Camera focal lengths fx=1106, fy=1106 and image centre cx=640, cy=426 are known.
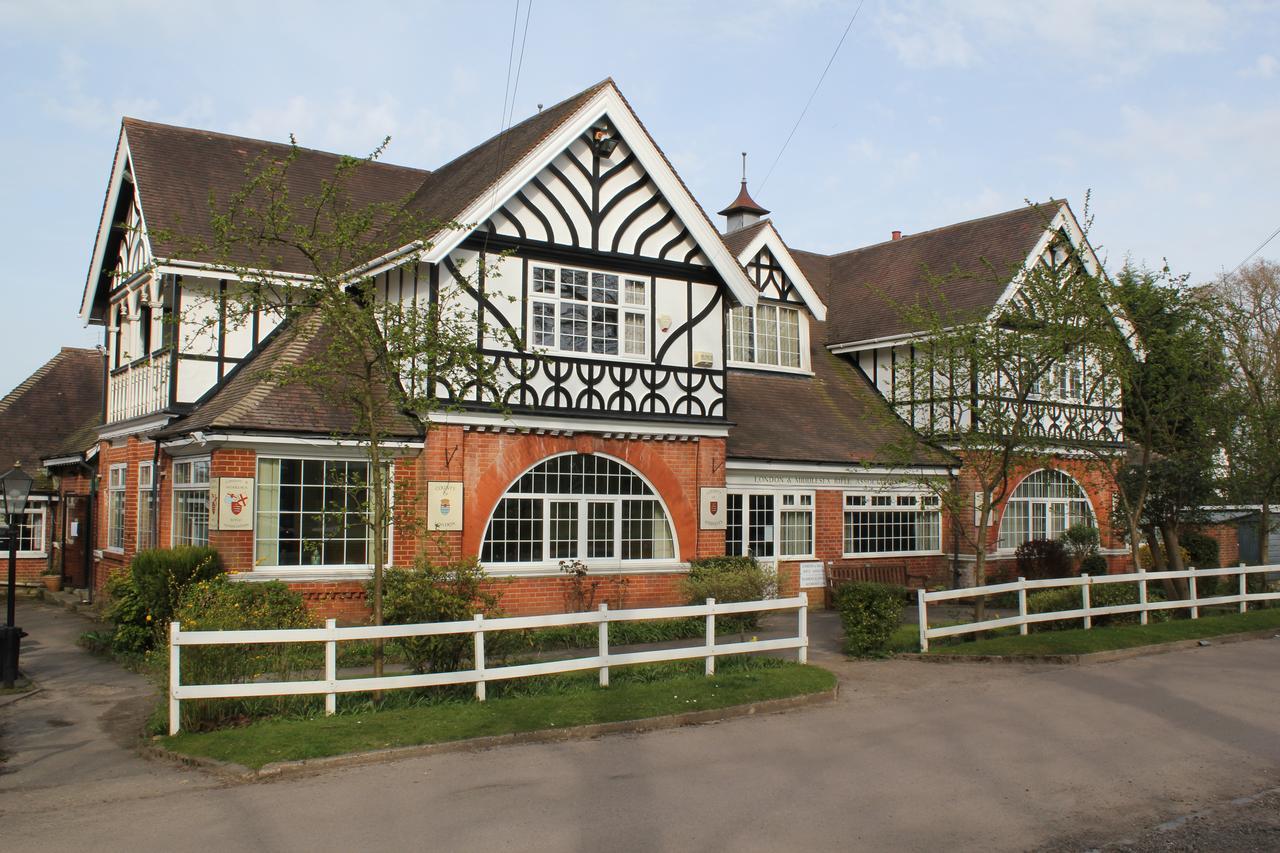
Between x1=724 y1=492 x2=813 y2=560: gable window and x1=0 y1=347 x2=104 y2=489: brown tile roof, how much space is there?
15.6m

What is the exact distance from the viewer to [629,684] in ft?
40.9

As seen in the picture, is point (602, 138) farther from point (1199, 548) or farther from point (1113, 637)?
point (1199, 548)

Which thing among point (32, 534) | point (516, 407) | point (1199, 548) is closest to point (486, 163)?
point (516, 407)

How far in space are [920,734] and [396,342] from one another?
21.0 feet

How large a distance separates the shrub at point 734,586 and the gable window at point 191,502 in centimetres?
747

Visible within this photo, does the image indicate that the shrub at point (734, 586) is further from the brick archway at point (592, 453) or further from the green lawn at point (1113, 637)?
the green lawn at point (1113, 637)

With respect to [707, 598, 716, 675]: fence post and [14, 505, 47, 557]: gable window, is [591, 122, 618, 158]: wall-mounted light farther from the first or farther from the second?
[14, 505, 47, 557]: gable window

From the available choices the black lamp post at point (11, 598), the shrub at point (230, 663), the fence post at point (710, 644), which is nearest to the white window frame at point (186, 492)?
the black lamp post at point (11, 598)

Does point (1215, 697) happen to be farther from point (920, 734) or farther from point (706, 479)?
point (706, 479)

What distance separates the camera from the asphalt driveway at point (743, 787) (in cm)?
743

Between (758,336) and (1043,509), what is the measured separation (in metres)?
8.22

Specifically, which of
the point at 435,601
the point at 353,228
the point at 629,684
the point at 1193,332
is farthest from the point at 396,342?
the point at 1193,332

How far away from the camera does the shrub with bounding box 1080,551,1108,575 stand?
2492 cm

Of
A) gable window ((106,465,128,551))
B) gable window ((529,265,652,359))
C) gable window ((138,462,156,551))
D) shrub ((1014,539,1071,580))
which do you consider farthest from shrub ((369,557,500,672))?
shrub ((1014,539,1071,580))
